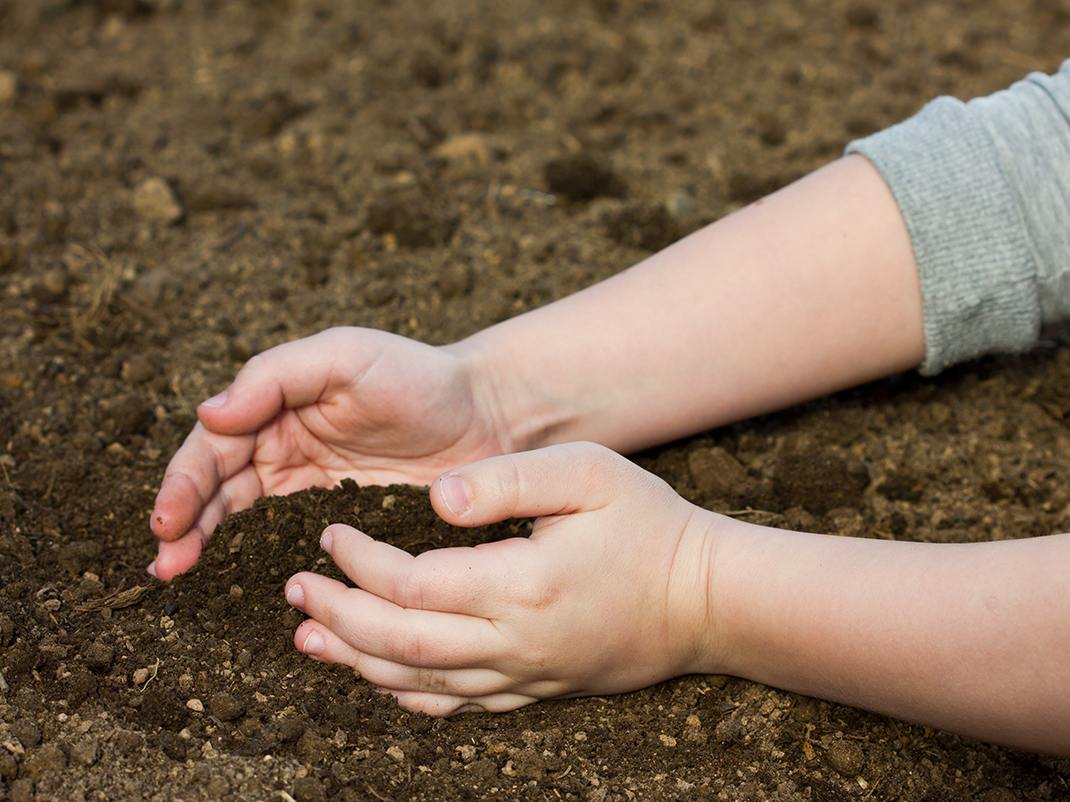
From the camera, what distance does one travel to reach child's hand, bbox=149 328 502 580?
55.3 inches

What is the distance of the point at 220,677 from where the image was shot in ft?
4.10

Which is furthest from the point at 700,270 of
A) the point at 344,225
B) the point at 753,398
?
the point at 344,225

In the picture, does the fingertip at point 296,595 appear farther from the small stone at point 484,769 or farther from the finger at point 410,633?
the small stone at point 484,769

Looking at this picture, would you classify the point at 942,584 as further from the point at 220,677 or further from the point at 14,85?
the point at 14,85

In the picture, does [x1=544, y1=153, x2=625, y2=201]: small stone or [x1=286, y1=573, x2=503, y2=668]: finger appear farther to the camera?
[x1=544, y1=153, x2=625, y2=201]: small stone

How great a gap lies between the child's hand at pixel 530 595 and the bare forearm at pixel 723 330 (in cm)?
35

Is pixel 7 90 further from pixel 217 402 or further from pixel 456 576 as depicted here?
pixel 456 576

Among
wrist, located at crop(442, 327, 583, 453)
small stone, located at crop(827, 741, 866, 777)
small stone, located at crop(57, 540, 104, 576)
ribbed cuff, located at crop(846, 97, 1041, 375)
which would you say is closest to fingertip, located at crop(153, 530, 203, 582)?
small stone, located at crop(57, 540, 104, 576)

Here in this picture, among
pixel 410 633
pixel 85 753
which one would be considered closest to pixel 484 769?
pixel 410 633

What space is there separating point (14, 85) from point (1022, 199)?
8.02 ft

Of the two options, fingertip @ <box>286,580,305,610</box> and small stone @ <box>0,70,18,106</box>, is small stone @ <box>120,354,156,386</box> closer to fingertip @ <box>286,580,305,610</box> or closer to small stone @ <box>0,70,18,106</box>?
fingertip @ <box>286,580,305,610</box>

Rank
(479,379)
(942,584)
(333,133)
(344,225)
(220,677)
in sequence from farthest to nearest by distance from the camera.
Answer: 1. (333,133)
2. (344,225)
3. (479,379)
4. (220,677)
5. (942,584)

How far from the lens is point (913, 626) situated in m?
1.15

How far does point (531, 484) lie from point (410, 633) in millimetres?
242
